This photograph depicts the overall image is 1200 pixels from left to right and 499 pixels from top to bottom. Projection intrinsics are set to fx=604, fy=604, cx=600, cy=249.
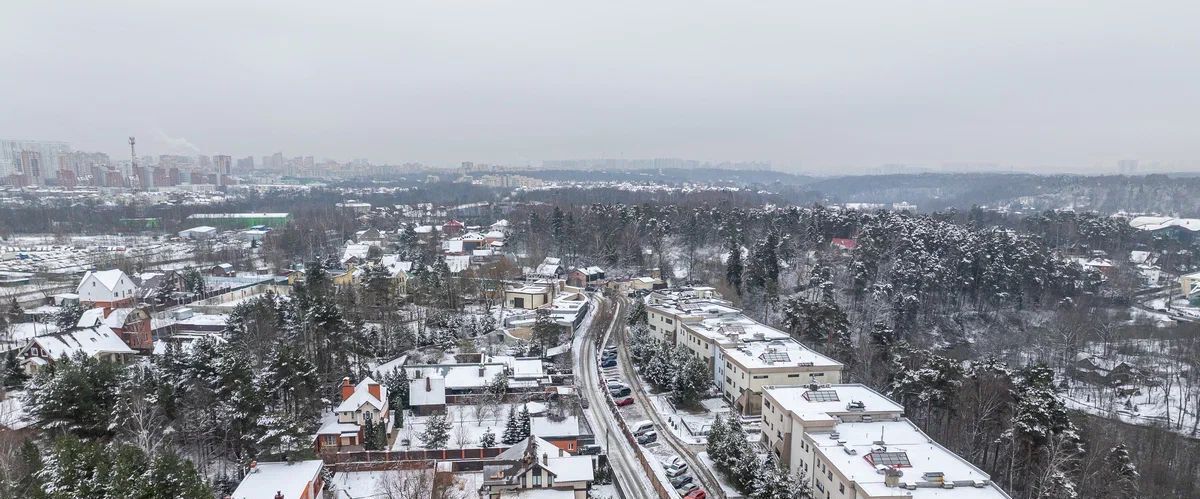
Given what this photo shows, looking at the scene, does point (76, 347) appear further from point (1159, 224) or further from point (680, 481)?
point (1159, 224)

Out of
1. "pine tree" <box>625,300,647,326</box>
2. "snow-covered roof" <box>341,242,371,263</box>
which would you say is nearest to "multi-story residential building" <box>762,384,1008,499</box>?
"pine tree" <box>625,300,647,326</box>

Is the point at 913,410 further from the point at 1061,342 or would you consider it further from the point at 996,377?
the point at 1061,342

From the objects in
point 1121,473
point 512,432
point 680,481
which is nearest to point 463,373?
point 512,432

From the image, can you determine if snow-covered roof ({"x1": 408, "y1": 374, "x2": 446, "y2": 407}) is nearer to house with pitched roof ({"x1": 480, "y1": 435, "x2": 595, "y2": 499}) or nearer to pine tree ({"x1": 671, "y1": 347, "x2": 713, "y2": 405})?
house with pitched roof ({"x1": 480, "y1": 435, "x2": 595, "y2": 499})

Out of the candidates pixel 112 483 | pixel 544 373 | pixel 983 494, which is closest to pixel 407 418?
pixel 544 373

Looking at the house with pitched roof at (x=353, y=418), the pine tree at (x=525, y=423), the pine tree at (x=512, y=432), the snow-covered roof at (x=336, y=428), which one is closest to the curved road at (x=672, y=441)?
the pine tree at (x=525, y=423)
